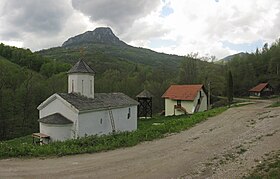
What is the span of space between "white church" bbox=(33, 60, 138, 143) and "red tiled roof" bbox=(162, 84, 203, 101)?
49.0 ft

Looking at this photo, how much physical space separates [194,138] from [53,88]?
127ft

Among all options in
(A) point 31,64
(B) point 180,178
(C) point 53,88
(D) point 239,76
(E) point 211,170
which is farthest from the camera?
(A) point 31,64

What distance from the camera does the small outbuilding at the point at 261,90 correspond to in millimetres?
58219

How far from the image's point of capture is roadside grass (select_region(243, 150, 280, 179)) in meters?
7.70

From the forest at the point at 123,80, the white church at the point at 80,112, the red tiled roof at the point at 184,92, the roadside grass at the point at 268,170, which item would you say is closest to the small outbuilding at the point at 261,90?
the forest at the point at 123,80

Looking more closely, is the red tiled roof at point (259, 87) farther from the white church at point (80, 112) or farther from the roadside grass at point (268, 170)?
the roadside grass at point (268, 170)

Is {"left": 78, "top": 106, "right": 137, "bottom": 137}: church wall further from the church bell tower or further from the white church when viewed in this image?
the church bell tower

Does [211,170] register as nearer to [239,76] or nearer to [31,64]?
[239,76]

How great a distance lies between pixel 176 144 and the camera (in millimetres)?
13586

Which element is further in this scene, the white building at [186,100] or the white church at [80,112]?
the white building at [186,100]

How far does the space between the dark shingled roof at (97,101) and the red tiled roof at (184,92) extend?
13.5 metres

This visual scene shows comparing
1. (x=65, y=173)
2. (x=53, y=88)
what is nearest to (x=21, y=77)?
(x=53, y=88)

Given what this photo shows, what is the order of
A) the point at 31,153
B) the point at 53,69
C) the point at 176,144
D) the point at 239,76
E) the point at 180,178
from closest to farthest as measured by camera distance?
the point at 180,178
the point at 31,153
the point at 176,144
the point at 239,76
the point at 53,69

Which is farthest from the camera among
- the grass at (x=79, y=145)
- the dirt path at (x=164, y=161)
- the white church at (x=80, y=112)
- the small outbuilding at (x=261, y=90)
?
the small outbuilding at (x=261, y=90)
